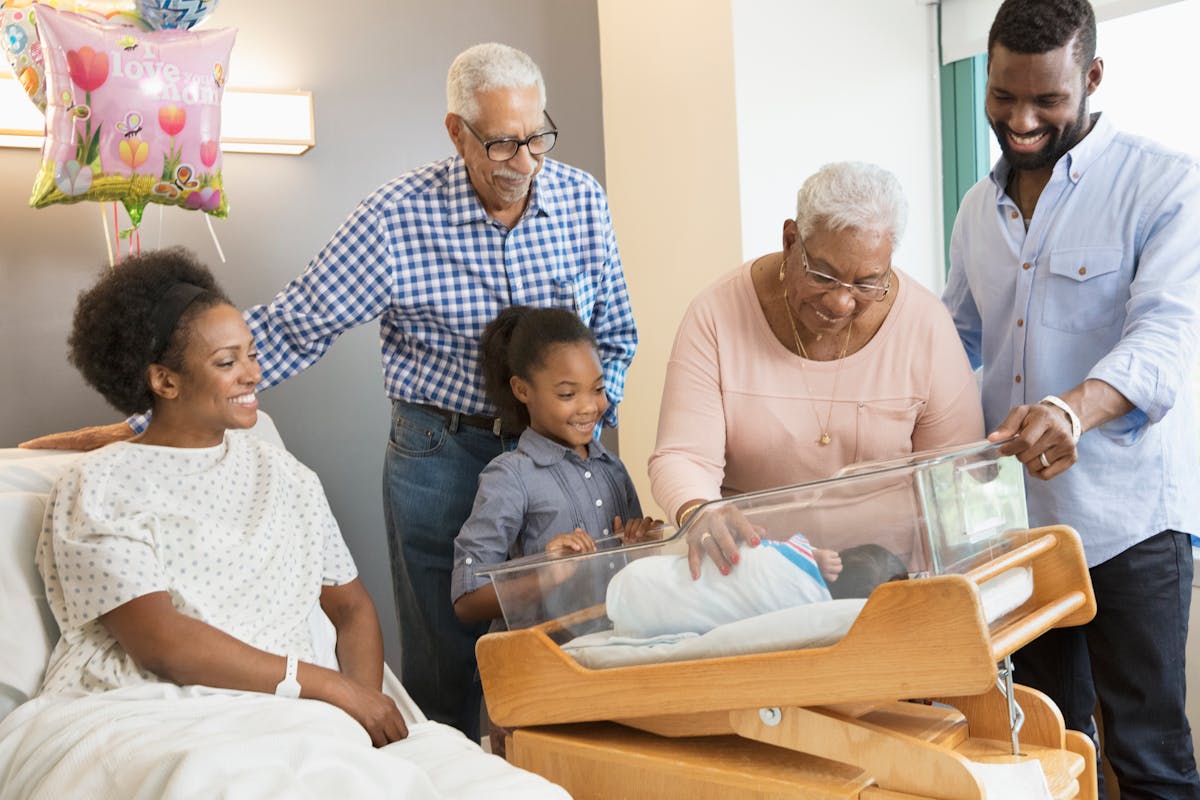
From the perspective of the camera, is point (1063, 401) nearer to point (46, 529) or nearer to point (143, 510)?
point (143, 510)

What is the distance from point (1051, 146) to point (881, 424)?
1.74 feet

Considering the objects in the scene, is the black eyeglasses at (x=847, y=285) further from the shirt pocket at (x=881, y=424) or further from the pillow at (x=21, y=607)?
the pillow at (x=21, y=607)

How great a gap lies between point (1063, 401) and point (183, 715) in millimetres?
1255

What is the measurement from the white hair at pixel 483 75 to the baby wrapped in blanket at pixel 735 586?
102 cm

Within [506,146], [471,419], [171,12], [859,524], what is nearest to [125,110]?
[171,12]

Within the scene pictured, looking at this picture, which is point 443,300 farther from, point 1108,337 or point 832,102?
point 832,102

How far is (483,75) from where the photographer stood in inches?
81.1

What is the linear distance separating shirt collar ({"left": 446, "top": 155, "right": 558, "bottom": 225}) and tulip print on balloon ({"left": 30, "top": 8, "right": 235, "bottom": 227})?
0.55 m

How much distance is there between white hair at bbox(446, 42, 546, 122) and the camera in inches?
81.1

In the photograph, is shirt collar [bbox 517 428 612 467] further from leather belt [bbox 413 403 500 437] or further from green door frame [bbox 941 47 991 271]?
green door frame [bbox 941 47 991 271]

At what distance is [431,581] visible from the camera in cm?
231

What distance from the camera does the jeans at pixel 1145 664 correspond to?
5.96ft

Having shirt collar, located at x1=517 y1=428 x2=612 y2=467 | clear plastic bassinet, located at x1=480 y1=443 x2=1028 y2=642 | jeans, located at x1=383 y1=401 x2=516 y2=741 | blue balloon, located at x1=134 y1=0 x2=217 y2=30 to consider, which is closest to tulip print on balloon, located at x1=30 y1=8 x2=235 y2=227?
blue balloon, located at x1=134 y1=0 x2=217 y2=30

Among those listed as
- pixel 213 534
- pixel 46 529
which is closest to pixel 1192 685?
pixel 213 534
